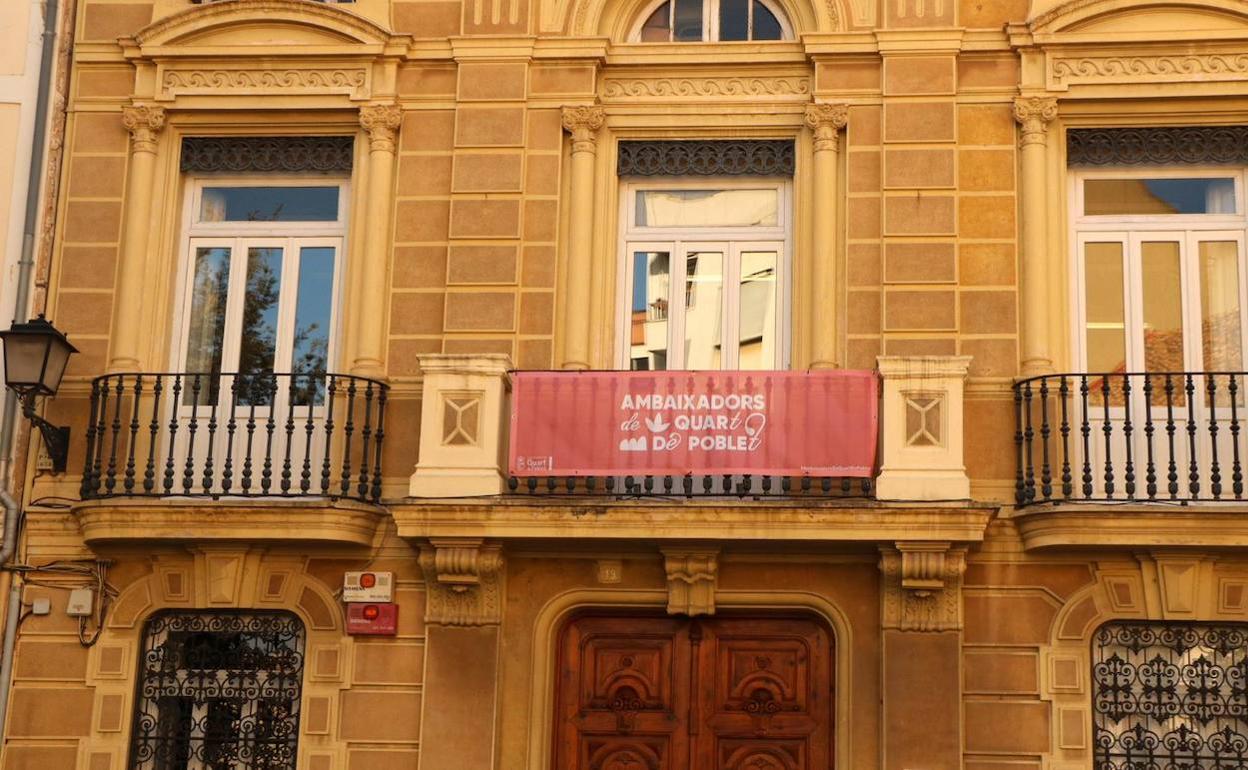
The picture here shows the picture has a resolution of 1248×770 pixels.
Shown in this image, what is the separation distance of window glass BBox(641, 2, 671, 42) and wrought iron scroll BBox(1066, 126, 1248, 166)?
3.22 meters

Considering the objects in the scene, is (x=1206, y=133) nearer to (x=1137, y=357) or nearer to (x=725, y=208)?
(x=1137, y=357)

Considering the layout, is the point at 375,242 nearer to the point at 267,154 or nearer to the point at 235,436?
the point at 267,154

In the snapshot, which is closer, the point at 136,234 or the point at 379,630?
the point at 379,630

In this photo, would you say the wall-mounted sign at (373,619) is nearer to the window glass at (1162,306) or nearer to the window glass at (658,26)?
the window glass at (658,26)

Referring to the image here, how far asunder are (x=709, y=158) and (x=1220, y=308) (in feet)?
13.0

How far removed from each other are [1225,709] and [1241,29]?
4940mm

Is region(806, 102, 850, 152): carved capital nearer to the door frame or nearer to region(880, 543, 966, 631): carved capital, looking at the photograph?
region(880, 543, 966, 631): carved capital

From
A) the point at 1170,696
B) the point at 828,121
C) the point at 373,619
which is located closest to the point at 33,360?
the point at 373,619

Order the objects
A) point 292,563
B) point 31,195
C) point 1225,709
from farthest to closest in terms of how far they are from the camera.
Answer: point 31,195
point 292,563
point 1225,709

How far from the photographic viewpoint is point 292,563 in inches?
494

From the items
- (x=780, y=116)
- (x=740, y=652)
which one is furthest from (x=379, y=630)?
(x=780, y=116)

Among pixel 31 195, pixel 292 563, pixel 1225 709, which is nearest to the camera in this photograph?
pixel 1225 709

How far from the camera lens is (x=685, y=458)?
12023 millimetres

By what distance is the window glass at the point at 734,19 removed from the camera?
1359cm
